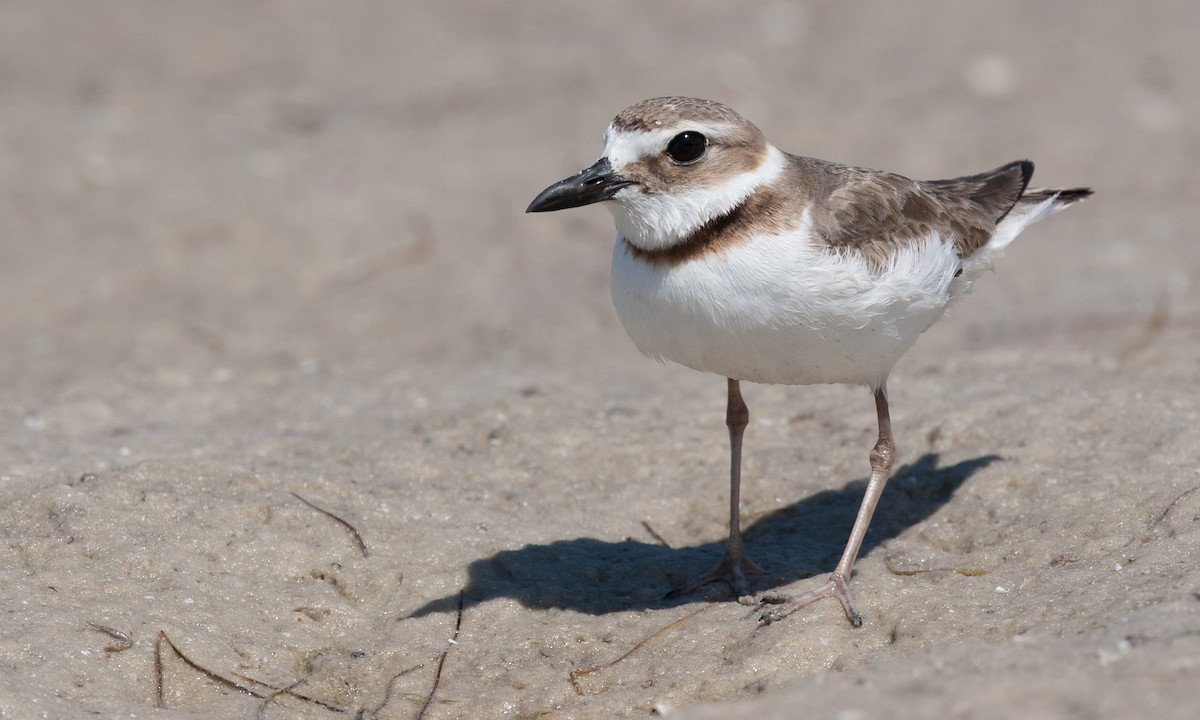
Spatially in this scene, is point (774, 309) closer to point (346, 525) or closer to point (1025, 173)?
point (346, 525)

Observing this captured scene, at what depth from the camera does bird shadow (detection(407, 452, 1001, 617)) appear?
5500 millimetres

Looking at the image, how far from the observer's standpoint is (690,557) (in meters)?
5.94

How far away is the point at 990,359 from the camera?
26.1ft

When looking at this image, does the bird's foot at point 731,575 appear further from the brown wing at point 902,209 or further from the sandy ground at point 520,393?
the brown wing at point 902,209

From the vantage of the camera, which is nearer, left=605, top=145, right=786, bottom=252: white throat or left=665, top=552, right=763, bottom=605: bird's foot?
left=605, top=145, right=786, bottom=252: white throat

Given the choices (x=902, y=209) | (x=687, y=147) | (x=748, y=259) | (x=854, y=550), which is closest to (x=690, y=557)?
(x=854, y=550)

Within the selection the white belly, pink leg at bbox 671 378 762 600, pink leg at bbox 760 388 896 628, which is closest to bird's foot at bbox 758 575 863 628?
pink leg at bbox 760 388 896 628

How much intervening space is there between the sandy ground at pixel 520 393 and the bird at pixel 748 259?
0.90 meters

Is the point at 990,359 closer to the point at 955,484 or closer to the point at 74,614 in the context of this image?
the point at 955,484

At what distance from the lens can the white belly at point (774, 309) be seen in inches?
191

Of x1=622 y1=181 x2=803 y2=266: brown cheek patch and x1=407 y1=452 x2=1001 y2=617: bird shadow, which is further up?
x1=622 y1=181 x2=803 y2=266: brown cheek patch

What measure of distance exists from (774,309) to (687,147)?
75 centimetres

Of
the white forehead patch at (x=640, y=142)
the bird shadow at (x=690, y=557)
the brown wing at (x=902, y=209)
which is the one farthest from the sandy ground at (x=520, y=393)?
the white forehead patch at (x=640, y=142)

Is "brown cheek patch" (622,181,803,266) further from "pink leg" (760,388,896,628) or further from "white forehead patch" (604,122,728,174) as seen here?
"pink leg" (760,388,896,628)
